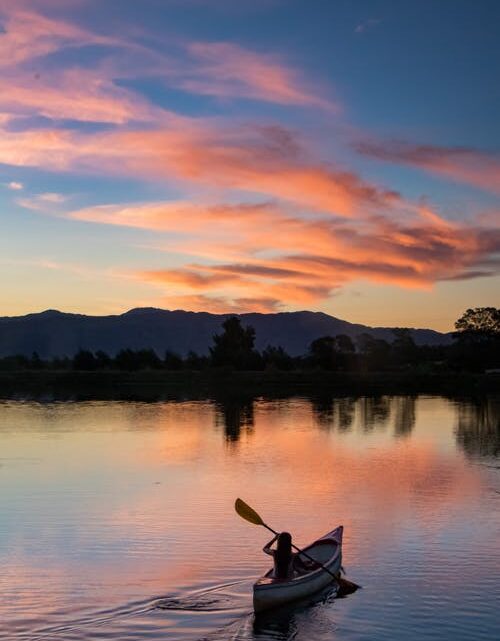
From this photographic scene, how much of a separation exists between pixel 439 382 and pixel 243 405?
53609 mm

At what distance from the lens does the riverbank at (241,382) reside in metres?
108

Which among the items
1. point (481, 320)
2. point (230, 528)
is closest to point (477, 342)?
point (481, 320)

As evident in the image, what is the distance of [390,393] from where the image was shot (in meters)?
102

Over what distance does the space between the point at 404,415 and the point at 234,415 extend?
1419 cm

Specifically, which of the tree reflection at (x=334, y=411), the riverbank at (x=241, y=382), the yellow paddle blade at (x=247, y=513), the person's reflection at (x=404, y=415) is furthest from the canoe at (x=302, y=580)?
the riverbank at (x=241, y=382)

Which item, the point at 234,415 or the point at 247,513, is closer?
the point at 247,513

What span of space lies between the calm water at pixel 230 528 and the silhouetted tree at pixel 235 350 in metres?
79.6

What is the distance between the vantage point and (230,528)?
972 inches

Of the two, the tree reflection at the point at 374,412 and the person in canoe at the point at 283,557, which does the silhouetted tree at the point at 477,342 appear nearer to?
the tree reflection at the point at 374,412

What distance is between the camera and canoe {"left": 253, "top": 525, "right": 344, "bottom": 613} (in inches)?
663

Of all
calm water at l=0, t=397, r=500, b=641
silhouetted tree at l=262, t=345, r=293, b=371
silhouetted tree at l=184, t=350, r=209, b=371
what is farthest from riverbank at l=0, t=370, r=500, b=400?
calm water at l=0, t=397, r=500, b=641

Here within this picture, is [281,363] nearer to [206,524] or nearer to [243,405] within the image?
[243,405]

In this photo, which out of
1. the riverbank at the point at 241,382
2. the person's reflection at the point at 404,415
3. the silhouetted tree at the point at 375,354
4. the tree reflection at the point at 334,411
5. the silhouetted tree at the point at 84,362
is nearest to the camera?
the person's reflection at the point at 404,415

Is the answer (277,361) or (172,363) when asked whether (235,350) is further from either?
(172,363)
